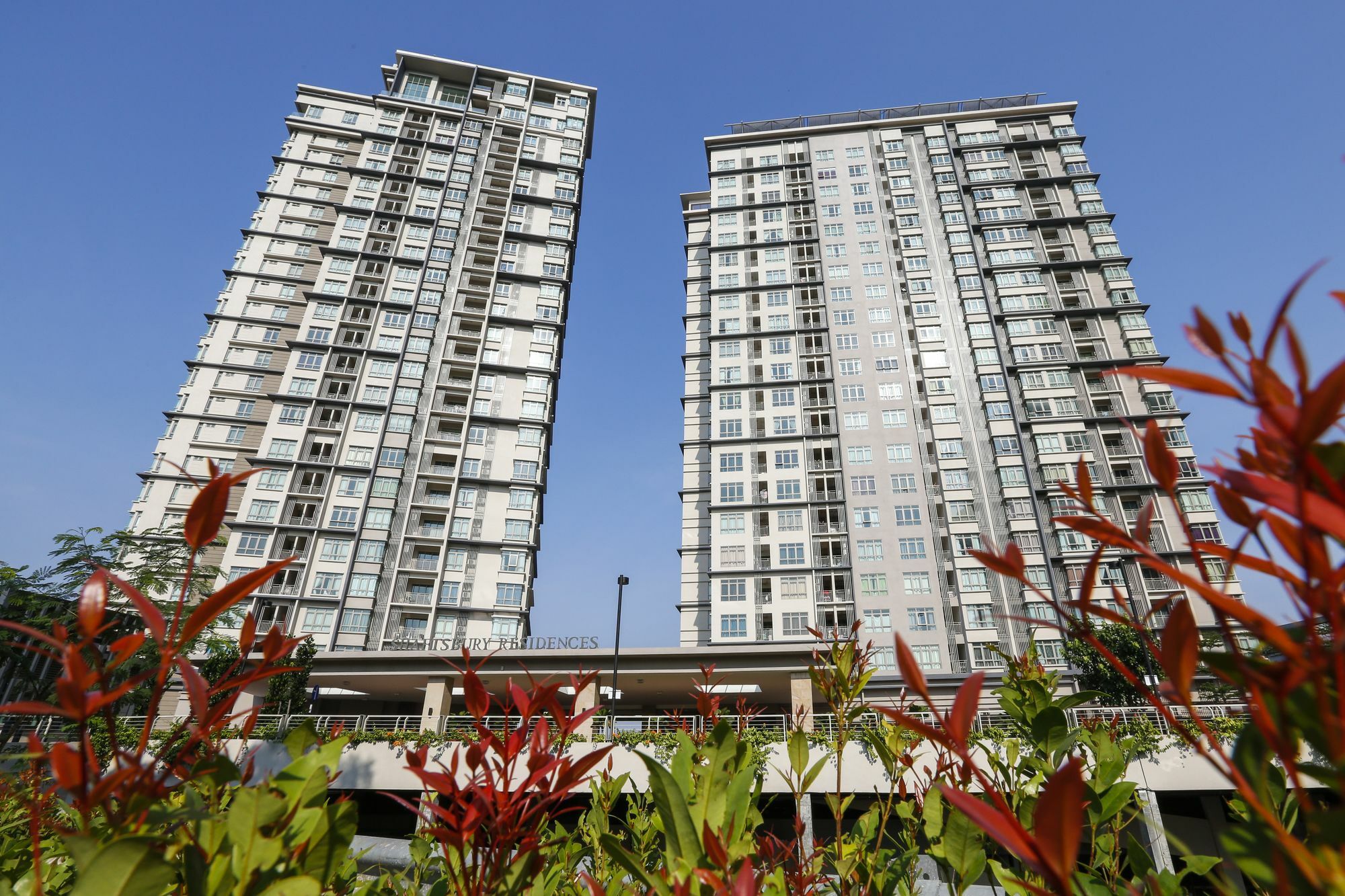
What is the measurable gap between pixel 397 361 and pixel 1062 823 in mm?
44911

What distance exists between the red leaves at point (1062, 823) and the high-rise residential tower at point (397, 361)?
35945mm

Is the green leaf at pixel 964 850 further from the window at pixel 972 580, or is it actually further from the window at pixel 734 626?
the window at pixel 972 580

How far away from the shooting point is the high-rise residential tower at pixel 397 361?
35.9 metres

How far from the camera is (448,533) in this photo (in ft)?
122

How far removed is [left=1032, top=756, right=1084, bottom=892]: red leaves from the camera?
30.5 inches

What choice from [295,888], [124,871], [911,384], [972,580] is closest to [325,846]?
[295,888]

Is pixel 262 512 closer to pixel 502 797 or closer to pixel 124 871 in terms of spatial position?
pixel 502 797

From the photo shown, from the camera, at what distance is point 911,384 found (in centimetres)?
4134

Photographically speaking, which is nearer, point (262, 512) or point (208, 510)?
point (208, 510)

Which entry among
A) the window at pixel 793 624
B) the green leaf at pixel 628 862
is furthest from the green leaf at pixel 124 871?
the window at pixel 793 624

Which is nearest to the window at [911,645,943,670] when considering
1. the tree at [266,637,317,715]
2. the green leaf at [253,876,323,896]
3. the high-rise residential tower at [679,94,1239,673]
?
the high-rise residential tower at [679,94,1239,673]

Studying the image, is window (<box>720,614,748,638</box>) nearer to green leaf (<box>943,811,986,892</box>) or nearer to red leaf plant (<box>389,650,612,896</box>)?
green leaf (<box>943,811,986,892</box>)

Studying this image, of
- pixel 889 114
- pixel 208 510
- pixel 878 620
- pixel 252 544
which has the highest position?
pixel 889 114

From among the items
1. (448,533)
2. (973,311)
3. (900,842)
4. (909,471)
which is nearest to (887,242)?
(973,311)
